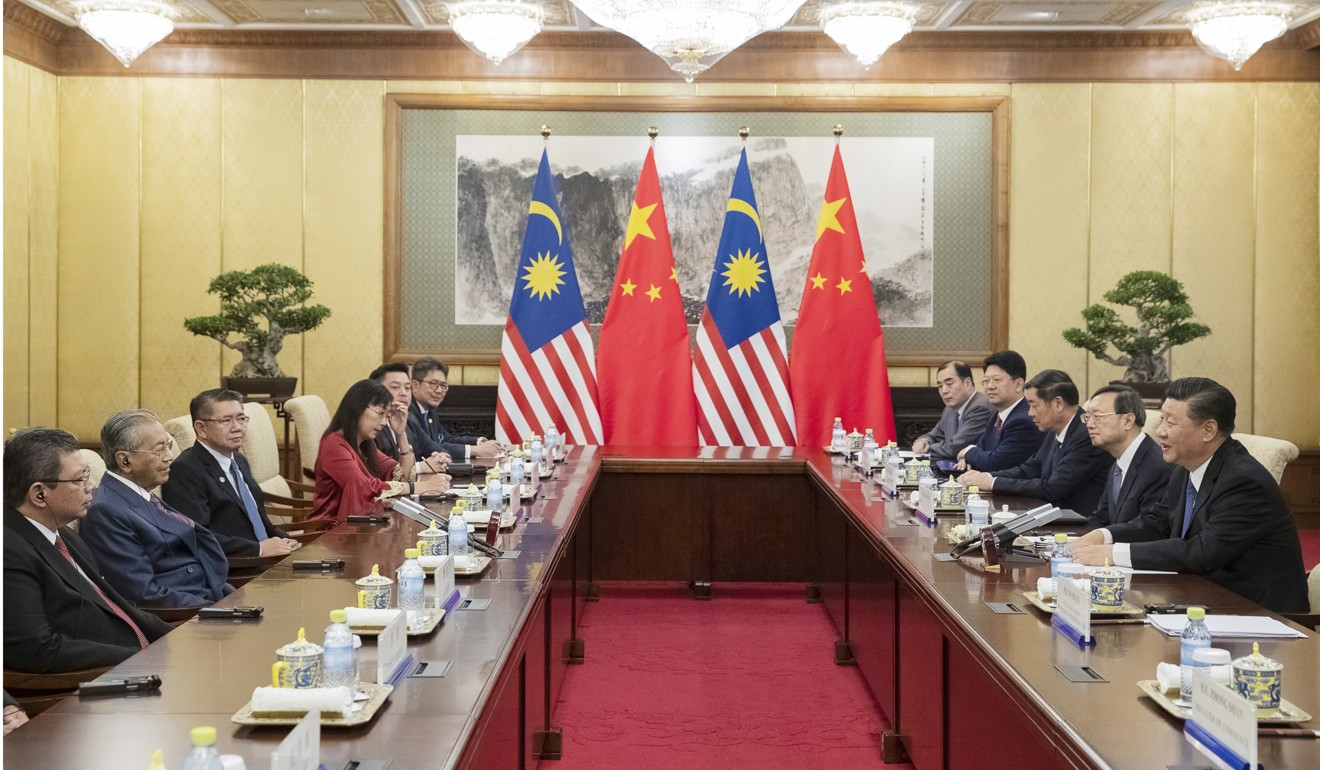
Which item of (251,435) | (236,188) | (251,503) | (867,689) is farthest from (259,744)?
(236,188)

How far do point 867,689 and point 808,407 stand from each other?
3.29m

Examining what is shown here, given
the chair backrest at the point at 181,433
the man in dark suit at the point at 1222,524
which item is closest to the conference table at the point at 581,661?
the man in dark suit at the point at 1222,524

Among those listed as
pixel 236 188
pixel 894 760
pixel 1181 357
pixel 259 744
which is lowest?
pixel 894 760

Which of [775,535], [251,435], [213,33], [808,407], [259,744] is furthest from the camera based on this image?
[213,33]

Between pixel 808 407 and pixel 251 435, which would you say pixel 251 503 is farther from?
pixel 808 407

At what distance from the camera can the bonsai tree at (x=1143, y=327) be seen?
7547 millimetres

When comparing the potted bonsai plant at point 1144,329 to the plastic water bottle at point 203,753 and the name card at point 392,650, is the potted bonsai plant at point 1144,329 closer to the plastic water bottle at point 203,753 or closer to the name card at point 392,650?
the name card at point 392,650

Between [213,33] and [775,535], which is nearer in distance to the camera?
[775,535]

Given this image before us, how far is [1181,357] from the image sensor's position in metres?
8.50

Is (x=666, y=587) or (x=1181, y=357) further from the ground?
(x=1181, y=357)

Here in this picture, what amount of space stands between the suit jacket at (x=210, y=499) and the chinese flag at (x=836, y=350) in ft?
13.5

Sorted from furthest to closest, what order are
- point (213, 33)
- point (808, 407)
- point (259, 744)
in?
point (213, 33) < point (808, 407) < point (259, 744)

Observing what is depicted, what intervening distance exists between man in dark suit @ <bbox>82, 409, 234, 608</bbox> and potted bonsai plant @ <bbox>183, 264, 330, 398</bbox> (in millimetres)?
4043

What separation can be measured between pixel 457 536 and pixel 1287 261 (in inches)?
287
